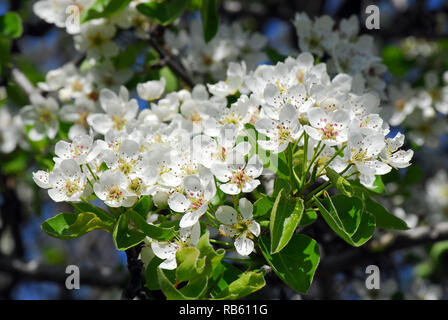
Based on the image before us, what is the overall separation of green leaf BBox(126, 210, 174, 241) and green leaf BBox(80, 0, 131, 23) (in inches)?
46.7

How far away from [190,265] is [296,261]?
367mm

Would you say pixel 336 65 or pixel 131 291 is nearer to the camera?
pixel 131 291

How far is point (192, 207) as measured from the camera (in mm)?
1685

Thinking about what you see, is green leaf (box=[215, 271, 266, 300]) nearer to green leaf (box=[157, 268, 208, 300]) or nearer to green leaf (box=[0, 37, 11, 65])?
green leaf (box=[157, 268, 208, 300])

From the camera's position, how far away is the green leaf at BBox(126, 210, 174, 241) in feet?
5.44

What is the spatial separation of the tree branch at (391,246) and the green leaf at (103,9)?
1.81 metres

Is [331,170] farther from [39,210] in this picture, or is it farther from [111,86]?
[39,210]

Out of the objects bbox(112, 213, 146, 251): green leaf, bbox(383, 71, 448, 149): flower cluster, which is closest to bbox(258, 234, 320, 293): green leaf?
bbox(112, 213, 146, 251): green leaf

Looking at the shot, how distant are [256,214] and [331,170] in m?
0.29

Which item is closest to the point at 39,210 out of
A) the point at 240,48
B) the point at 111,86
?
the point at 111,86

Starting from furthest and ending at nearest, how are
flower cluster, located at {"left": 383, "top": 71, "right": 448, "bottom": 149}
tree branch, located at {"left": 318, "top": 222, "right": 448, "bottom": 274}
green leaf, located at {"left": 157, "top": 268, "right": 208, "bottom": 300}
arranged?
flower cluster, located at {"left": 383, "top": 71, "right": 448, "bottom": 149} < tree branch, located at {"left": 318, "top": 222, "right": 448, "bottom": 274} < green leaf, located at {"left": 157, "top": 268, "right": 208, "bottom": 300}

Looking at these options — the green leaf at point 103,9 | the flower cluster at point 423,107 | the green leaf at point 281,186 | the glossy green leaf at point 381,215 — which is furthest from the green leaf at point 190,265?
the flower cluster at point 423,107

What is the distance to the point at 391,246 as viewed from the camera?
309 centimetres

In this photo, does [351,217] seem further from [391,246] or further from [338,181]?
[391,246]
